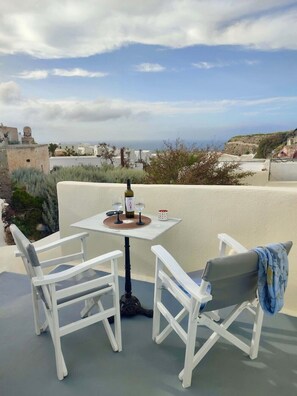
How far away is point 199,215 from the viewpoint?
2.85m

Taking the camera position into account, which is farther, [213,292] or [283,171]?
[283,171]

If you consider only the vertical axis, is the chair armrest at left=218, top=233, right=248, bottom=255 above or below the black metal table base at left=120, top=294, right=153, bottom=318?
above

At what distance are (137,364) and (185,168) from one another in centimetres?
423

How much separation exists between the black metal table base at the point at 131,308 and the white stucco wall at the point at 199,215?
0.68 metres

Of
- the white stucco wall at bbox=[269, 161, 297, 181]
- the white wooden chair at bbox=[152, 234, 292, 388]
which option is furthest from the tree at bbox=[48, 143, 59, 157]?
the white wooden chair at bbox=[152, 234, 292, 388]

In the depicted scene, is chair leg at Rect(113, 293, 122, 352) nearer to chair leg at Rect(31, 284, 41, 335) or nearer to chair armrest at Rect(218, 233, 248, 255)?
chair leg at Rect(31, 284, 41, 335)

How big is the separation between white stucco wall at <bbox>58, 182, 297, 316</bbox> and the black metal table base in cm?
68

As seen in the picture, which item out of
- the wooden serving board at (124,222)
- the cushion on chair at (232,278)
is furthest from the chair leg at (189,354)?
the wooden serving board at (124,222)

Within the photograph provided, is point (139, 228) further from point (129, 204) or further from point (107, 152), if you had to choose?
point (107, 152)

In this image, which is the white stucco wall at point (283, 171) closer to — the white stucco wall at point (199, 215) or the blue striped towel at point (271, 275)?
the white stucco wall at point (199, 215)

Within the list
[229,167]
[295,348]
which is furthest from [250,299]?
[229,167]

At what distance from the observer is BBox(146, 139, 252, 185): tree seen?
5.58 metres

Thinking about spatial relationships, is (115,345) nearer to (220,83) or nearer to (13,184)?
(13,184)

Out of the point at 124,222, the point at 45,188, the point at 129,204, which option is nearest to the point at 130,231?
the point at 124,222
